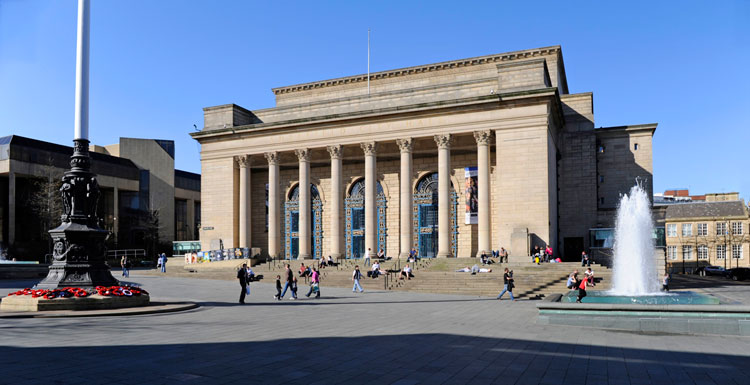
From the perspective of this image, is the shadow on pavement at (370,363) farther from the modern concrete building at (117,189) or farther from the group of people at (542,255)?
the modern concrete building at (117,189)

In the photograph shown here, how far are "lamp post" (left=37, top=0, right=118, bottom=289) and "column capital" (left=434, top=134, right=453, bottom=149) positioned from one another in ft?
89.9

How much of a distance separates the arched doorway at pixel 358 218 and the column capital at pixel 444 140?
8815mm

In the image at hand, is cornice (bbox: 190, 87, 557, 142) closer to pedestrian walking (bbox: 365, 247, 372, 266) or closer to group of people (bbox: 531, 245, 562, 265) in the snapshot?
group of people (bbox: 531, 245, 562, 265)

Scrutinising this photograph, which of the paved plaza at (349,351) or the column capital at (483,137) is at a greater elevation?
the column capital at (483,137)

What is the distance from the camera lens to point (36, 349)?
11.0 meters

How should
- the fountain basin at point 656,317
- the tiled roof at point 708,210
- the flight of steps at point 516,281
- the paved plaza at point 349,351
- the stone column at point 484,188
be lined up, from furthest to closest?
1. the tiled roof at point 708,210
2. the stone column at point 484,188
3. the flight of steps at point 516,281
4. the fountain basin at point 656,317
5. the paved plaza at point 349,351

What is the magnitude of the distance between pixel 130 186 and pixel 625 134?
56.7 meters

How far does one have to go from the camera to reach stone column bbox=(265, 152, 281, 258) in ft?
159

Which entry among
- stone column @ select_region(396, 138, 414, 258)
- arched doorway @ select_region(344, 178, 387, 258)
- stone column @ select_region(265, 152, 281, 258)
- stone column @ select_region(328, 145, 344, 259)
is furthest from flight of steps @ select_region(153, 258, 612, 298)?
arched doorway @ select_region(344, 178, 387, 258)

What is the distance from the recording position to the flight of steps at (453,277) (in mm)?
30672

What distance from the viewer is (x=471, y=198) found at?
144ft

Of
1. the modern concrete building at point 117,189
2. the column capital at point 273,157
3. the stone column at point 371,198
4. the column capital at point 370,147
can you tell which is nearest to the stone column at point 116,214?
the modern concrete building at point 117,189

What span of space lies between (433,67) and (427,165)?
33.2 feet

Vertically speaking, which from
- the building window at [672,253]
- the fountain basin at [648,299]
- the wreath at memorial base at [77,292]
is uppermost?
the wreath at memorial base at [77,292]
